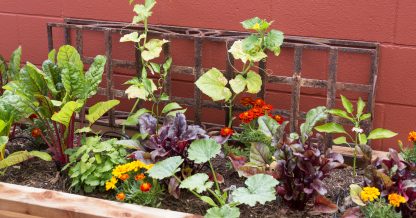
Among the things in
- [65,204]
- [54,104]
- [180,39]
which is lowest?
[65,204]

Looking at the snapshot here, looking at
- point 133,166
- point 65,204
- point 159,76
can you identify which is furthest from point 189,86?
point 65,204

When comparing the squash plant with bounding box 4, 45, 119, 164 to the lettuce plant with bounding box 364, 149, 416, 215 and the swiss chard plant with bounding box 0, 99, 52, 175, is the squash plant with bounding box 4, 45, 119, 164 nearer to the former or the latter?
the swiss chard plant with bounding box 0, 99, 52, 175

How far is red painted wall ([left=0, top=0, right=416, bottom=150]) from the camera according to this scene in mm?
2777

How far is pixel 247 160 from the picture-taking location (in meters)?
2.70

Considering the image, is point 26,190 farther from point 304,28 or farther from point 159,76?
point 304,28

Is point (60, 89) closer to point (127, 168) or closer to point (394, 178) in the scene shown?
point (127, 168)

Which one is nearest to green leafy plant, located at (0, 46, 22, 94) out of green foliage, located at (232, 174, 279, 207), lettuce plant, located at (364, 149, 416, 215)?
green foliage, located at (232, 174, 279, 207)

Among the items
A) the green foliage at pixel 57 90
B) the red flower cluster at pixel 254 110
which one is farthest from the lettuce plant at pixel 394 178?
the green foliage at pixel 57 90

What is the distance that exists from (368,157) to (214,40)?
97 cm

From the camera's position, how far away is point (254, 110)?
2.67m

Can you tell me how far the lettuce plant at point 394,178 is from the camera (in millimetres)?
2213

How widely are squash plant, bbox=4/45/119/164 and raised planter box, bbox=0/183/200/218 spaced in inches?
12.1

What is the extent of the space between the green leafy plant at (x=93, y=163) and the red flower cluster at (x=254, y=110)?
0.59 meters

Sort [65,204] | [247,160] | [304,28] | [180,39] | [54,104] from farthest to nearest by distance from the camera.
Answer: [180,39] → [304,28] → [247,160] → [54,104] → [65,204]
